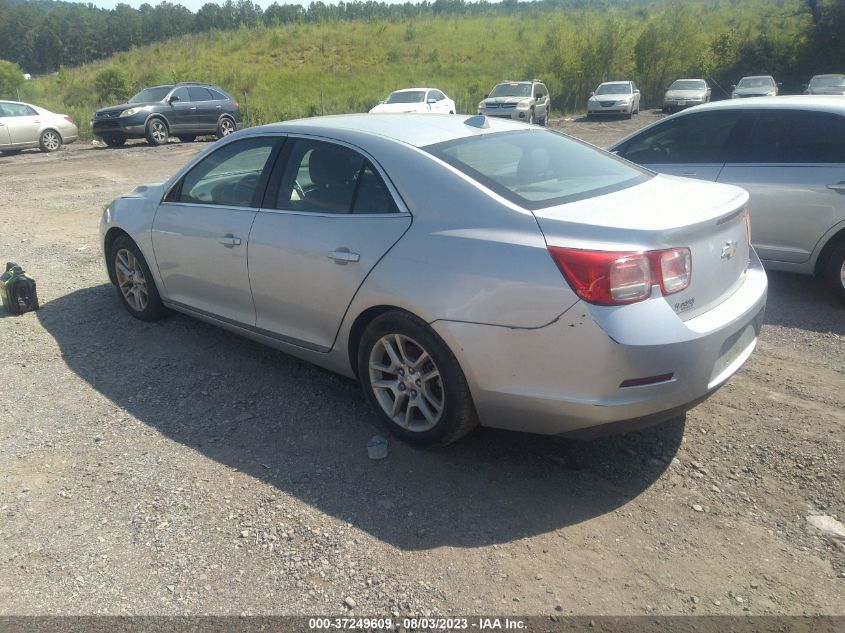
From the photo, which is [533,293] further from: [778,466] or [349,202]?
[778,466]

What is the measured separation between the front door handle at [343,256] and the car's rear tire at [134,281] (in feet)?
7.03

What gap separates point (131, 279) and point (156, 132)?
16.1 m

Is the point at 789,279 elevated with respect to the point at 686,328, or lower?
lower

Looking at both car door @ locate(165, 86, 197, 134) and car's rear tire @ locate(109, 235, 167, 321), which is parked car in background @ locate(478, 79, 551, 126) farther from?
car's rear tire @ locate(109, 235, 167, 321)

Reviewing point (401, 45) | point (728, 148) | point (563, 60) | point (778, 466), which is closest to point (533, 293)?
point (778, 466)

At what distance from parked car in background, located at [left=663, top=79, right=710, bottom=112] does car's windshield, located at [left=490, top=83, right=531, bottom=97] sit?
9231 millimetres

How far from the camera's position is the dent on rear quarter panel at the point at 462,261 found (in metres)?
3.09

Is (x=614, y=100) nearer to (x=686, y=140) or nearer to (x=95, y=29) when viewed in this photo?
(x=686, y=140)

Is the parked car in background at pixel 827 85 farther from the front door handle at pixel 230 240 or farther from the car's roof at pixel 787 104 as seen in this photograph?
the front door handle at pixel 230 240

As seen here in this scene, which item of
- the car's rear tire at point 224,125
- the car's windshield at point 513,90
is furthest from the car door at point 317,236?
the car's windshield at point 513,90

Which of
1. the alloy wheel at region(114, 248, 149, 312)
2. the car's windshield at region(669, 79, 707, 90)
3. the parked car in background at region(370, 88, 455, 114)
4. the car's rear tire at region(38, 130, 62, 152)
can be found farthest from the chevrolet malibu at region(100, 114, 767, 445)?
the car's windshield at region(669, 79, 707, 90)

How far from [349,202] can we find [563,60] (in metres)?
40.7

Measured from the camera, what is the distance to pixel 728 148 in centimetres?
632

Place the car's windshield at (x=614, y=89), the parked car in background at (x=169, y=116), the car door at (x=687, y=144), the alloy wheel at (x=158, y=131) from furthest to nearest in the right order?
1. the car's windshield at (x=614, y=89)
2. the alloy wheel at (x=158, y=131)
3. the parked car in background at (x=169, y=116)
4. the car door at (x=687, y=144)
